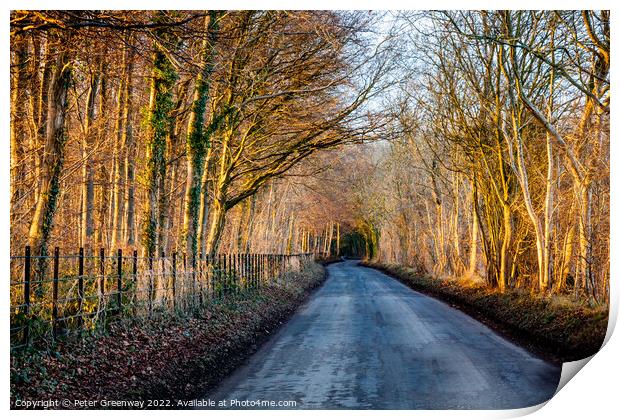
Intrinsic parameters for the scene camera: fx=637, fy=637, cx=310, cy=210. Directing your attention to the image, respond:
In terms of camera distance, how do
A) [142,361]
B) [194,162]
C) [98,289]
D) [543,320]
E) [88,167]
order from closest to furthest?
[142,361], [98,289], [543,320], [194,162], [88,167]

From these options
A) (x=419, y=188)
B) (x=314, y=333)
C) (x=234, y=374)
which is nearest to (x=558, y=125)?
(x=314, y=333)

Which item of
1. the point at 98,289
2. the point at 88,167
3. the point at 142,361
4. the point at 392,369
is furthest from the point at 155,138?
the point at 392,369

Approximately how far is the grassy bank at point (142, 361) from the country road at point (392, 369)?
443 mm

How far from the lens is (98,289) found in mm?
9570

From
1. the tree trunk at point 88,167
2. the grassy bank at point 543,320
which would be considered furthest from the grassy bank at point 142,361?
the tree trunk at point 88,167

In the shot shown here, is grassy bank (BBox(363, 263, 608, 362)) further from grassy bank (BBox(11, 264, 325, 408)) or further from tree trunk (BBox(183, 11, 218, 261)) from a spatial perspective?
tree trunk (BBox(183, 11, 218, 261))

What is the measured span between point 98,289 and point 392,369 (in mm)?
4589

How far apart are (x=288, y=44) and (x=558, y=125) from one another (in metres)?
7.41

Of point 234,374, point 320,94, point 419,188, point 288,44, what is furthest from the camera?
point 419,188

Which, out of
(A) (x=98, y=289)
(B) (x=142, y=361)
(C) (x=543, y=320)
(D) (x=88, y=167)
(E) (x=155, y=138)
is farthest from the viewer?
(D) (x=88, y=167)

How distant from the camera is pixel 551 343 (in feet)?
38.2

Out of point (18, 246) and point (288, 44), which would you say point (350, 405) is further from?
point (288, 44)

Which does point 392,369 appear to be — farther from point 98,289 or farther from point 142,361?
point 98,289

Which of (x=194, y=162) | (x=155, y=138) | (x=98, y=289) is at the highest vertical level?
(x=155, y=138)
